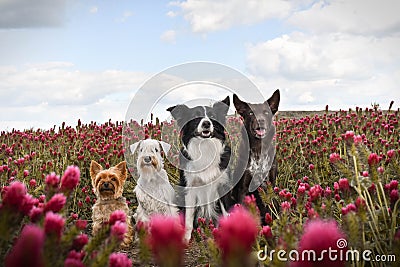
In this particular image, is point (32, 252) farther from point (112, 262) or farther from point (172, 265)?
point (112, 262)

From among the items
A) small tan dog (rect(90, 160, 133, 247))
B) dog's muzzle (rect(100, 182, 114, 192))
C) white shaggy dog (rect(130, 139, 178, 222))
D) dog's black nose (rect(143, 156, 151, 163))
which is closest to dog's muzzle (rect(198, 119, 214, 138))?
white shaggy dog (rect(130, 139, 178, 222))

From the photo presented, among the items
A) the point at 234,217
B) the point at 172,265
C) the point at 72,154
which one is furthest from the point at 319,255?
the point at 72,154

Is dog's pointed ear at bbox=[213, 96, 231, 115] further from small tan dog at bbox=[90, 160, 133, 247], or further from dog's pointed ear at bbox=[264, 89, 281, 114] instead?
small tan dog at bbox=[90, 160, 133, 247]

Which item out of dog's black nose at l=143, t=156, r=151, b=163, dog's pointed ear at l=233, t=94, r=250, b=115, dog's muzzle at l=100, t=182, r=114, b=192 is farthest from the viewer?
dog's pointed ear at l=233, t=94, r=250, b=115

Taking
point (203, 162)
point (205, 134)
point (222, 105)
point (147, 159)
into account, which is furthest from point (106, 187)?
point (222, 105)

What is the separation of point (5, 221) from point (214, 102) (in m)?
4.54

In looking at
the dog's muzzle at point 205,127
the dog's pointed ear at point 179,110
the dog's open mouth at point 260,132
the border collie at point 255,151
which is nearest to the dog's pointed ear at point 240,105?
the border collie at point 255,151

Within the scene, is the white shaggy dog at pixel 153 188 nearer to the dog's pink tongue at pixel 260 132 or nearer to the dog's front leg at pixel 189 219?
the dog's front leg at pixel 189 219

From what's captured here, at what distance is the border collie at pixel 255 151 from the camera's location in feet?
20.1

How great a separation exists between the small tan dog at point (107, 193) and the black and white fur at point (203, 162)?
0.86 metres

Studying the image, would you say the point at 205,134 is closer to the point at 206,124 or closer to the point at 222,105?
the point at 206,124

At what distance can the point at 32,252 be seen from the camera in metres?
1.16

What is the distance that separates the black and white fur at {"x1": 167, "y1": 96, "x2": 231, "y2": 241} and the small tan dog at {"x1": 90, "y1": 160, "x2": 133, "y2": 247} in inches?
33.8

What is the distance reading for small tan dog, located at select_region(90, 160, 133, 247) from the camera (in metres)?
5.90
